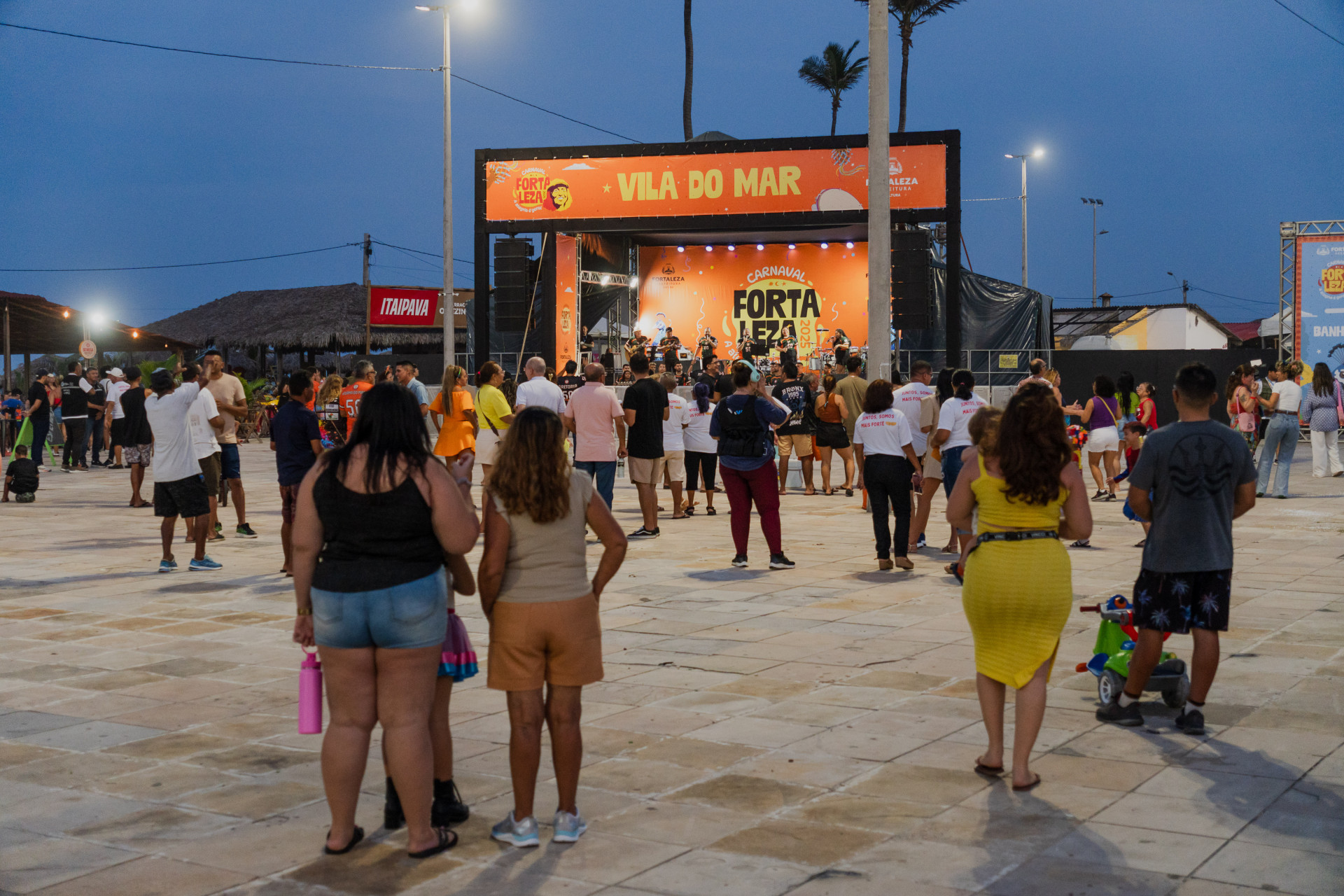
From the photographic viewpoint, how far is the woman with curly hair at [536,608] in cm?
381

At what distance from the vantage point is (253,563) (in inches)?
402

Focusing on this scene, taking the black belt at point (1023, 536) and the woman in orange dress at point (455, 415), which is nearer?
the black belt at point (1023, 536)

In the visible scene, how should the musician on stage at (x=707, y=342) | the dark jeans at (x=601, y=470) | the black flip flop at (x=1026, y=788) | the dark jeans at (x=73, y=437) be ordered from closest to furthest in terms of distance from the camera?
the black flip flop at (x=1026, y=788) < the dark jeans at (x=601, y=470) < the dark jeans at (x=73, y=437) < the musician on stage at (x=707, y=342)

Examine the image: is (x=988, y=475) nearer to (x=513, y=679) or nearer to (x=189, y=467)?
(x=513, y=679)

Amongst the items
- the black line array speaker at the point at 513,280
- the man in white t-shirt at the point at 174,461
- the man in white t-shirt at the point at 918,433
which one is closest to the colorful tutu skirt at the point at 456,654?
the man in white t-shirt at the point at 174,461

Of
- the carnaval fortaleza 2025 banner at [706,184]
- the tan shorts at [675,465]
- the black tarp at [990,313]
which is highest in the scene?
the carnaval fortaleza 2025 banner at [706,184]

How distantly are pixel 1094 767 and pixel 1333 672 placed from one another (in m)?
2.26

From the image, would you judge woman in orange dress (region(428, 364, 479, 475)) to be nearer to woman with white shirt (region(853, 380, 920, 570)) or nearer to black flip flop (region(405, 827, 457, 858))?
woman with white shirt (region(853, 380, 920, 570))


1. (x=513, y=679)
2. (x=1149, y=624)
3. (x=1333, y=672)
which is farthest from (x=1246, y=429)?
(x=513, y=679)

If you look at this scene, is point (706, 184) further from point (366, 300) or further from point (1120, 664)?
point (1120, 664)

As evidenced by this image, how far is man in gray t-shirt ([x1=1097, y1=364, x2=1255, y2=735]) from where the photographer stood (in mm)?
5035

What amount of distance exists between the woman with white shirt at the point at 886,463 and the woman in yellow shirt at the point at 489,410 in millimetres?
3382

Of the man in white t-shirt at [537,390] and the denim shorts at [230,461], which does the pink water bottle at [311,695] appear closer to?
the man in white t-shirt at [537,390]

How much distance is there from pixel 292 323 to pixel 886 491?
32263 millimetres
